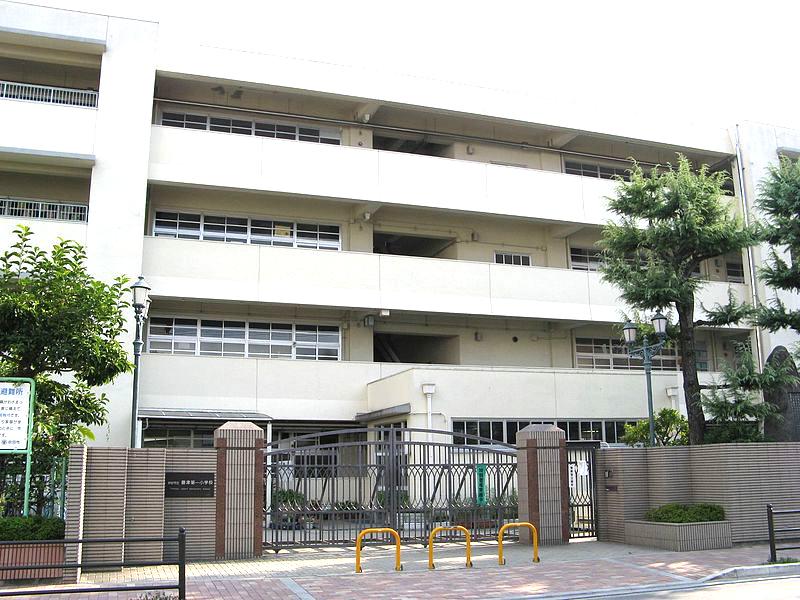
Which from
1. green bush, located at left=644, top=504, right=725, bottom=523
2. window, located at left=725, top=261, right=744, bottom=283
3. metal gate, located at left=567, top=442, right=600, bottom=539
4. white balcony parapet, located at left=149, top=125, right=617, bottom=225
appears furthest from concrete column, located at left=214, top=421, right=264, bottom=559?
window, located at left=725, top=261, right=744, bottom=283

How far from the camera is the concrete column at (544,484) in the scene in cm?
1725

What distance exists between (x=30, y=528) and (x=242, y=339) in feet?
42.4

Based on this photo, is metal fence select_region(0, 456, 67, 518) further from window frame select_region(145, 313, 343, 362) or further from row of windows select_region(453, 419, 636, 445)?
row of windows select_region(453, 419, 636, 445)

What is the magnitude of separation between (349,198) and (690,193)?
35.8 ft

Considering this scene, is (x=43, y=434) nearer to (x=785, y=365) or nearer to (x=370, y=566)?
(x=370, y=566)

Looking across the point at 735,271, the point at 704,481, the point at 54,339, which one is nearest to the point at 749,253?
the point at 735,271

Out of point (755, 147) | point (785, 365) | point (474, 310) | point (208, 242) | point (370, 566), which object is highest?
point (755, 147)

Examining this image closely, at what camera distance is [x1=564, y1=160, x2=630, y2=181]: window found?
3117cm

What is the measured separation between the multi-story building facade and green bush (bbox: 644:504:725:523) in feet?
→ 24.2

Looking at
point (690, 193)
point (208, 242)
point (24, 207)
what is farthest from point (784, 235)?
point (24, 207)

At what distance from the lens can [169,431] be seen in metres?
24.0

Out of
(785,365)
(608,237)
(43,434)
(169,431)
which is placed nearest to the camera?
(43,434)

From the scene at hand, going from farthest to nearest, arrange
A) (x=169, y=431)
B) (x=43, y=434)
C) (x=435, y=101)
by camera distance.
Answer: (x=435, y=101) < (x=169, y=431) < (x=43, y=434)

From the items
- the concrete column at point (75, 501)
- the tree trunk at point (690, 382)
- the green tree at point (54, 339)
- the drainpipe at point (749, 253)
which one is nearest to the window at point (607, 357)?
the drainpipe at point (749, 253)
